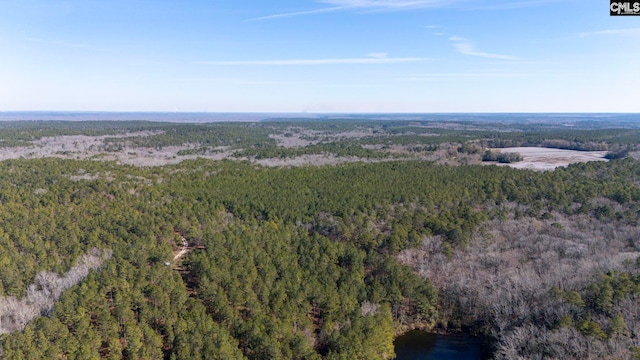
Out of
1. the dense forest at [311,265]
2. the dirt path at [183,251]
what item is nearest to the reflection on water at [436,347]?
the dense forest at [311,265]

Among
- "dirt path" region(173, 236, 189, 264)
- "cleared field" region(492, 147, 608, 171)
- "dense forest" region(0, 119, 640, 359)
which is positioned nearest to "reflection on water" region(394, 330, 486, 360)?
"dense forest" region(0, 119, 640, 359)

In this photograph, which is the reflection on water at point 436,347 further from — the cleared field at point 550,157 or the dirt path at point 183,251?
the cleared field at point 550,157

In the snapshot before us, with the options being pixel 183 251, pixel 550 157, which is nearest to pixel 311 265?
pixel 183 251

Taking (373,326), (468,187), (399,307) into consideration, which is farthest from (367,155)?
(373,326)

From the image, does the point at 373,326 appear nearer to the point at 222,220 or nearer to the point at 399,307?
the point at 399,307

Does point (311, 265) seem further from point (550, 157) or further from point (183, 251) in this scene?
point (550, 157)

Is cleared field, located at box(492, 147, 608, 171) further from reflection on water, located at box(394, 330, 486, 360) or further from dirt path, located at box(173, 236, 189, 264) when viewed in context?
dirt path, located at box(173, 236, 189, 264)

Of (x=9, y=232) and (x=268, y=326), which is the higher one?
(x=9, y=232)
